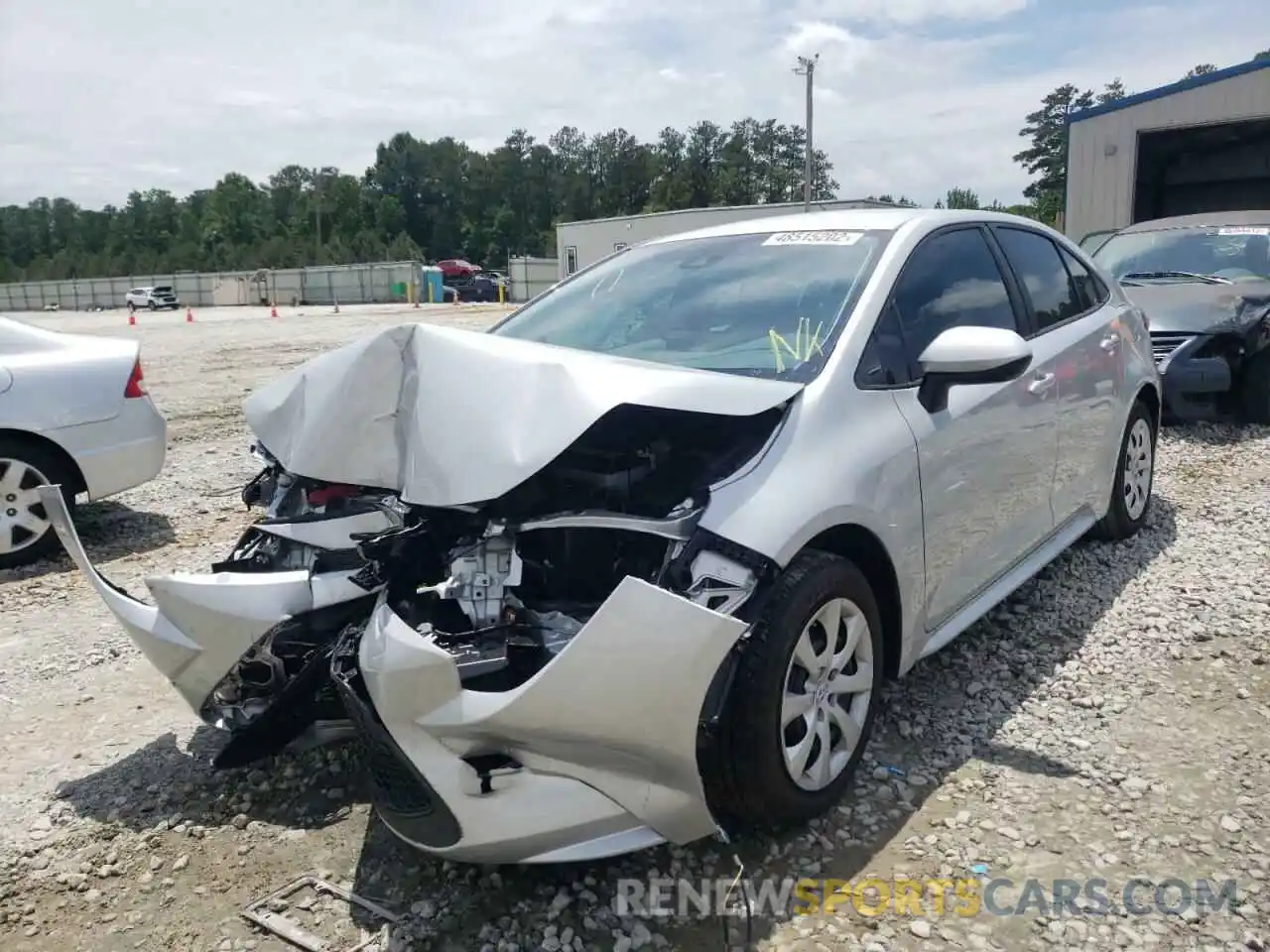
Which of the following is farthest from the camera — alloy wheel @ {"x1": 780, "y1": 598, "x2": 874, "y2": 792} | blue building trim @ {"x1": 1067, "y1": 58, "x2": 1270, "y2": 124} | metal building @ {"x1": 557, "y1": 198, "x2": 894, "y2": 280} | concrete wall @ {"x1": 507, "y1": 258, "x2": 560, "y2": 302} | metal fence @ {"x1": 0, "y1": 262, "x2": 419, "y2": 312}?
metal fence @ {"x1": 0, "y1": 262, "x2": 419, "y2": 312}

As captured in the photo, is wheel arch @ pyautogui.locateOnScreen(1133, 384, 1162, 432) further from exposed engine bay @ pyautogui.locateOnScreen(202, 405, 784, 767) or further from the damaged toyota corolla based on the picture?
exposed engine bay @ pyautogui.locateOnScreen(202, 405, 784, 767)

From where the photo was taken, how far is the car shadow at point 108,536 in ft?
17.6

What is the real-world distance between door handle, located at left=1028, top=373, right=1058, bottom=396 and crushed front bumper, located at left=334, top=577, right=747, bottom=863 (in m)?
2.13

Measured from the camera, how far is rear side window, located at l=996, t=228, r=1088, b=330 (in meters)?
4.07

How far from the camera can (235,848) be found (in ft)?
9.06

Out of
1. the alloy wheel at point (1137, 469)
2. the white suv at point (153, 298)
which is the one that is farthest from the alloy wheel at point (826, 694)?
the white suv at point (153, 298)

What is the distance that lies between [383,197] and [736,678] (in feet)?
347

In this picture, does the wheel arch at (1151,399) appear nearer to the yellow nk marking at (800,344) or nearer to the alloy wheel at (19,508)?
the yellow nk marking at (800,344)

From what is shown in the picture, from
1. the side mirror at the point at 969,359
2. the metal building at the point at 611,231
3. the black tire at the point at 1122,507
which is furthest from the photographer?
the metal building at the point at 611,231

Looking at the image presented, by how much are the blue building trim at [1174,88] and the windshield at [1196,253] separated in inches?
423

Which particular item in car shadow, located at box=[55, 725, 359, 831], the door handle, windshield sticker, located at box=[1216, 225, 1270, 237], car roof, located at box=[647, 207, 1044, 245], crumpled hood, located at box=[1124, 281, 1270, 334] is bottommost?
car shadow, located at box=[55, 725, 359, 831]

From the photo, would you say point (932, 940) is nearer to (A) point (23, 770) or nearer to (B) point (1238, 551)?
(A) point (23, 770)

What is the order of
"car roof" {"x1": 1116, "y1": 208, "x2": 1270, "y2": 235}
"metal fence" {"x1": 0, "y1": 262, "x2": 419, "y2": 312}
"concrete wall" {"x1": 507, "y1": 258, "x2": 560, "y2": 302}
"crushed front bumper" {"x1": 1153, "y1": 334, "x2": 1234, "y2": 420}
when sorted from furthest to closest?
"metal fence" {"x1": 0, "y1": 262, "x2": 419, "y2": 312}, "concrete wall" {"x1": 507, "y1": 258, "x2": 560, "y2": 302}, "car roof" {"x1": 1116, "y1": 208, "x2": 1270, "y2": 235}, "crushed front bumper" {"x1": 1153, "y1": 334, "x2": 1234, "y2": 420}

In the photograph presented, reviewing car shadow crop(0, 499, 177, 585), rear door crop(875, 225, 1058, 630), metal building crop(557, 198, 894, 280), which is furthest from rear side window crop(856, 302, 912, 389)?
metal building crop(557, 198, 894, 280)
